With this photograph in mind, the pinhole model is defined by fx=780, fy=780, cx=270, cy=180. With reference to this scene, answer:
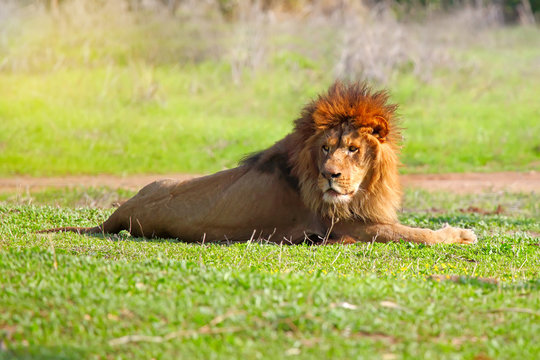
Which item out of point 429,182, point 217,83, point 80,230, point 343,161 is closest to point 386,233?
point 343,161

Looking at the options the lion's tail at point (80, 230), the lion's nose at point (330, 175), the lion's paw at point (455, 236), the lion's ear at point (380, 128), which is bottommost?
the lion's tail at point (80, 230)

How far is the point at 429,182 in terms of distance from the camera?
610 inches

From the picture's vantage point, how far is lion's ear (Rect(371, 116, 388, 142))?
26.4ft

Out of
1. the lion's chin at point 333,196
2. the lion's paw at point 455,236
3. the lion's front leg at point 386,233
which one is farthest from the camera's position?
the lion's paw at point 455,236

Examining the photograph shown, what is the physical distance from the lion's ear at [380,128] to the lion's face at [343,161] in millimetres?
109

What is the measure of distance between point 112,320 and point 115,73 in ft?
58.7

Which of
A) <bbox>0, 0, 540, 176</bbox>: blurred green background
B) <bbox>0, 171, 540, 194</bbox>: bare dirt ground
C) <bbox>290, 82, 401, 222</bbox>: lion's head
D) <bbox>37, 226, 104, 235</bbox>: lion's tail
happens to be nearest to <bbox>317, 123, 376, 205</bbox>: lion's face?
<bbox>290, 82, 401, 222</bbox>: lion's head

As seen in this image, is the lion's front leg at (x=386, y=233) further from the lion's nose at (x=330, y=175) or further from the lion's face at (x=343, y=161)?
the lion's nose at (x=330, y=175)

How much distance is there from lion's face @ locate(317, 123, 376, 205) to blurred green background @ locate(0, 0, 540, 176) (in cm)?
794

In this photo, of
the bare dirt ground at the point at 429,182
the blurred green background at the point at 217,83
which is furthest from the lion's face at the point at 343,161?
the blurred green background at the point at 217,83

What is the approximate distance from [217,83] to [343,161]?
1454 cm

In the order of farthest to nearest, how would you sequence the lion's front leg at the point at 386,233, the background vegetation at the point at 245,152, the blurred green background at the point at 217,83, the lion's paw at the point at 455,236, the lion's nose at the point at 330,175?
the blurred green background at the point at 217,83 → the lion's paw at the point at 455,236 → the lion's front leg at the point at 386,233 → the lion's nose at the point at 330,175 → the background vegetation at the point at 245,152

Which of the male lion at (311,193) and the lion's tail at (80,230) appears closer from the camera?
the male lion at (311,193)

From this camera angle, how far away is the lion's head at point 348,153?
25.8 feet
